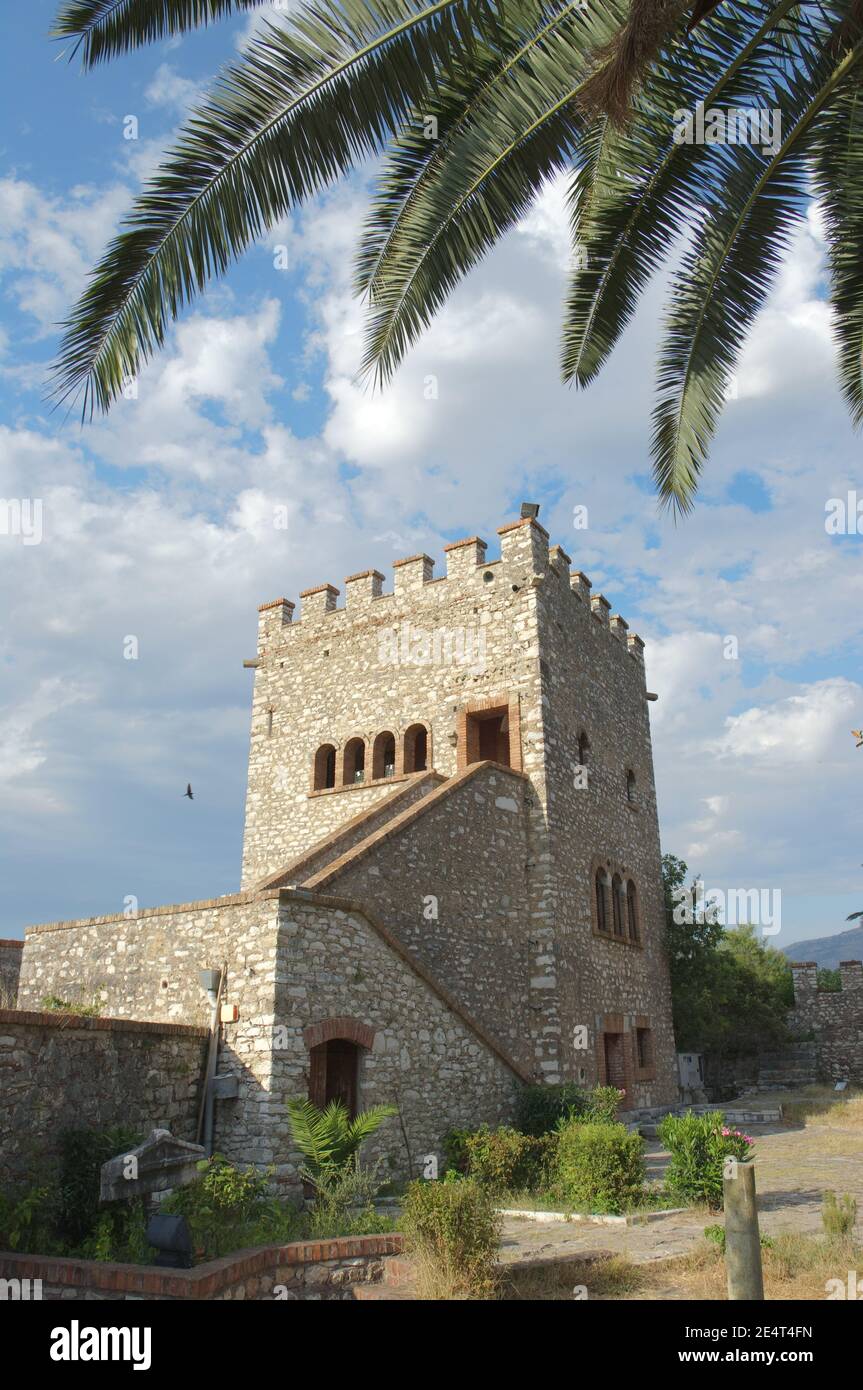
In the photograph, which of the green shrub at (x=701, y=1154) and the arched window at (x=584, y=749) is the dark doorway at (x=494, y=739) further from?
the green shrub at (x=701, y=1154)

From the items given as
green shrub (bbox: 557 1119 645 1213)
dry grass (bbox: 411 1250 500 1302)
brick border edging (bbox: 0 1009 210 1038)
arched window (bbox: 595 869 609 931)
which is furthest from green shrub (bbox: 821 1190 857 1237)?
arched window (bbox: 595 869 609 931)

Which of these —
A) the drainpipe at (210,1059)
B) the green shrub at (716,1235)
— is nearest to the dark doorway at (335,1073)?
the drainpipe at (210,1059)

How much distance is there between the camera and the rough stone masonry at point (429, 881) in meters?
10.1

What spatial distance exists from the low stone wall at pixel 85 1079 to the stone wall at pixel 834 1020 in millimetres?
21609

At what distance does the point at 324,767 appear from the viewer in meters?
18.5

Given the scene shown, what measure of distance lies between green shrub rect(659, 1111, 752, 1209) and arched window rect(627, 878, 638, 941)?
9.14 m

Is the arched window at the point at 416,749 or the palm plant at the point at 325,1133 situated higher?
the arched window at the point at 416,749

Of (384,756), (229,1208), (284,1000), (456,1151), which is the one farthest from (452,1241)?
(384,756)

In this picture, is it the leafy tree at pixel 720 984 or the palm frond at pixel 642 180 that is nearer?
the palm frond at pixel 642 180

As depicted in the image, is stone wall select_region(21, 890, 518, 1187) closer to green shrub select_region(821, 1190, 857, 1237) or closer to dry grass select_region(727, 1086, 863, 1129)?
green shrub select_region(821, 1190, 857, 1237)

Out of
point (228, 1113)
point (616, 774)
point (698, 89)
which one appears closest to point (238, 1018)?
point (228, 1113)
